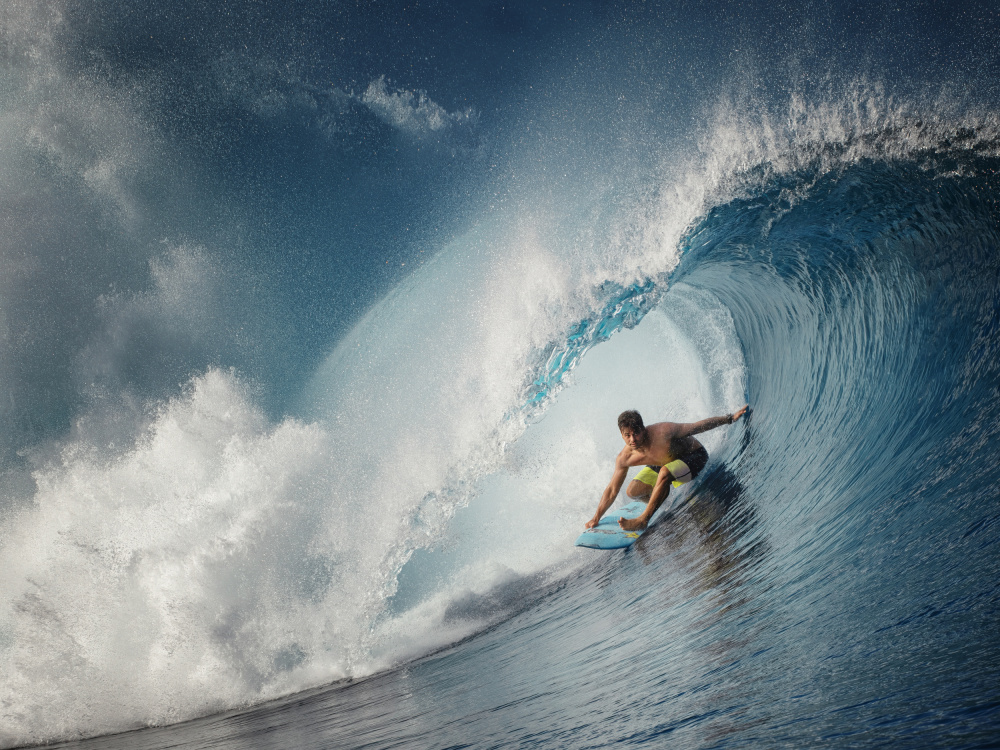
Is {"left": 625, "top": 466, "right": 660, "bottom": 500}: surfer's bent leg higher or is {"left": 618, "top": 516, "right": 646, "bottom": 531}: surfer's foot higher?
{"left": 625, "top": 466, "right": 660, "bottom": 500}: surfer's bent leg

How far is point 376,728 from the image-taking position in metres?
3.54

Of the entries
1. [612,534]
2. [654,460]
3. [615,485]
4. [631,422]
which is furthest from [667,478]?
[631,422]

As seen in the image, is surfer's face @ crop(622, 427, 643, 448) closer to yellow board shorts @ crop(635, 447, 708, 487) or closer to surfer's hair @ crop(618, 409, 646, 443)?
surfer's hair @ crop(618, 409, 646, 443)

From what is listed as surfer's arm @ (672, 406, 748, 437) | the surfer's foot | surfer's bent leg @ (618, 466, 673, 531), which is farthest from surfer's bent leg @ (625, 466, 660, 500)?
surfer's arm @ (672, 406, 748, 437)

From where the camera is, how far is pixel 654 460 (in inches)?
216

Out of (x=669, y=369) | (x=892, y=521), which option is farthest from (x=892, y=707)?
(x=669, y=369)

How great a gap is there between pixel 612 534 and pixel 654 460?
2.76 ft

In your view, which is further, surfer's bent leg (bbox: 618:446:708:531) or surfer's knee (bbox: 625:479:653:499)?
surfer's knee (bbox: 625:479:653:499)

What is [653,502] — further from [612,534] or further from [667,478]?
[612,534]

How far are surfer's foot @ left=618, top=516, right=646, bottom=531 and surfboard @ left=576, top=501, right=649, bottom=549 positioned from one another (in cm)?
3

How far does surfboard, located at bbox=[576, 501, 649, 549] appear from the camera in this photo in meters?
5.53

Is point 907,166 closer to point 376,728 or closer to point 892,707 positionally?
point 892,707

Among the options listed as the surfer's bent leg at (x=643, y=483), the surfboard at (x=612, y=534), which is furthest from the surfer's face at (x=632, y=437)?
the surfboard at (x=612, y=534)

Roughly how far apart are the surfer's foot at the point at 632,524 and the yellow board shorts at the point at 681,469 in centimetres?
42
